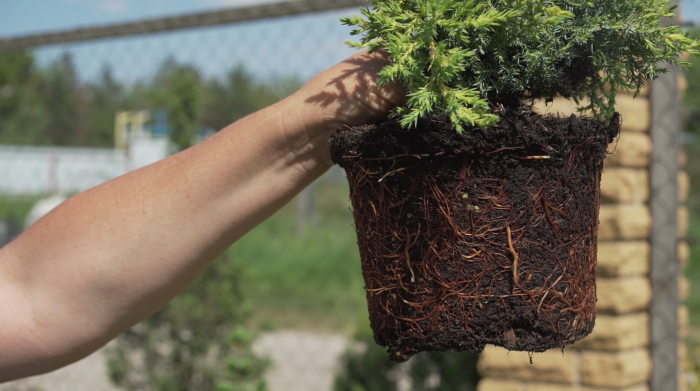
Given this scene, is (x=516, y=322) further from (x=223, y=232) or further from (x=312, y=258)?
(x=312, y=258)

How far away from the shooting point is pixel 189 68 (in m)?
4.12

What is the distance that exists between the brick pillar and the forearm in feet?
5.04

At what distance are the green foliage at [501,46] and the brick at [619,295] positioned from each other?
158cm

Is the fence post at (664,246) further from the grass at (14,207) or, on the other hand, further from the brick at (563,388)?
the grass at (14,207)

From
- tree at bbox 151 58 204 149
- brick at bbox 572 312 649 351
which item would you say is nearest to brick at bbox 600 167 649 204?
brick at bbox 572 312 649 351

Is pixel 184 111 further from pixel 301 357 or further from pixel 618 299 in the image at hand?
pixel 301 357

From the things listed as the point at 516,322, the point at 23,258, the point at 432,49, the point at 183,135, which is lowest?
the point at 516,322

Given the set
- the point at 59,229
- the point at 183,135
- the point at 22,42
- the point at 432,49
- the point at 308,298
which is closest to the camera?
the point at 432,49

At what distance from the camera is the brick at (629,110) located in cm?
236

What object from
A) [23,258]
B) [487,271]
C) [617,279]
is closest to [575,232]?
[487,271]

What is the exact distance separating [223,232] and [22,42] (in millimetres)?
3653

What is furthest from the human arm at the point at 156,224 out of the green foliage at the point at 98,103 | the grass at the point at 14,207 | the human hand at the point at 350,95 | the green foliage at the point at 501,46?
the grass at the point at 14,207

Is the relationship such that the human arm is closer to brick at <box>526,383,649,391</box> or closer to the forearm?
the forearm

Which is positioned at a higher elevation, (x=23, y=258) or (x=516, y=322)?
(x=23, y=258)
